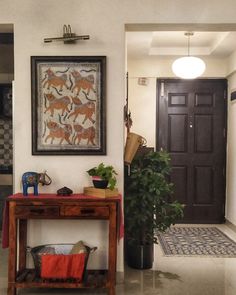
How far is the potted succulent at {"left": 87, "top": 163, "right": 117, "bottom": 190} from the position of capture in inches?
118

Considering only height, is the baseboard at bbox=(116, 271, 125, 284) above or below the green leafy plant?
below

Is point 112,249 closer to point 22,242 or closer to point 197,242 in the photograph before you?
point 22,242

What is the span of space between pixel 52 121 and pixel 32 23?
91 centimetres

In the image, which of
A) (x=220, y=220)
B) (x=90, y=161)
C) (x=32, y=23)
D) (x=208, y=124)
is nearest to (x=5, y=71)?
(x=32, y=23)

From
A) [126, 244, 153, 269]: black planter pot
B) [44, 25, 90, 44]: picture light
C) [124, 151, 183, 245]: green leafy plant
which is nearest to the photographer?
[44, 25, 90, 44]: picture light

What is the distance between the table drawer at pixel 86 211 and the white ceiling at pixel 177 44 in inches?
90.5

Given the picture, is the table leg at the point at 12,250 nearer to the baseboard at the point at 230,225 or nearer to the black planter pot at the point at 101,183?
the black planter pot at the point at 101,183

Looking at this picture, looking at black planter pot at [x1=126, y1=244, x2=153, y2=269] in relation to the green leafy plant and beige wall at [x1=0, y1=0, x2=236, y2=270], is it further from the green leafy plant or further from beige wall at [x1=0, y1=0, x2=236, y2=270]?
beige wall at [x1=0, y1=0, x2=236, y2=270]

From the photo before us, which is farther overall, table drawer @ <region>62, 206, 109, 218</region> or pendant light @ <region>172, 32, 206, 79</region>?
pendant light @ <region>172, 32, 206, 79</region>

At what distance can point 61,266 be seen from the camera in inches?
113

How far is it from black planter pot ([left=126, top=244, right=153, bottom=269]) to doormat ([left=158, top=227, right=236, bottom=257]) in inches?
21.6

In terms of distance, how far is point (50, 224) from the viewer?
3.30 meters

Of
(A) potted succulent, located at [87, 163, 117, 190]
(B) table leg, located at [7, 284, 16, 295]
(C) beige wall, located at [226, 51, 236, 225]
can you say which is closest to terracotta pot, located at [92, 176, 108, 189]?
(A) potted succulent, located at [87, 163, 117, 190]

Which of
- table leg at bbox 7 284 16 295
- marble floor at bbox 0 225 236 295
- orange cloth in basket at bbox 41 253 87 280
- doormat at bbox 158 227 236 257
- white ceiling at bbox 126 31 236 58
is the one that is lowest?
doormat at bbox 158 227 236 257
